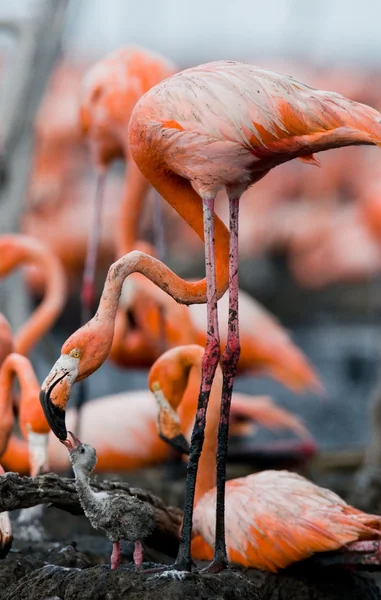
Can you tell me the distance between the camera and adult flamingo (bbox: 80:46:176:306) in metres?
6.27

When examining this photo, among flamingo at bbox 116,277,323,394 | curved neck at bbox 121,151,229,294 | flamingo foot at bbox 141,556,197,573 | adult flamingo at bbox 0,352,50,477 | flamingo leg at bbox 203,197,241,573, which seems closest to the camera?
flamingo foot at bbox 141,556,197,573

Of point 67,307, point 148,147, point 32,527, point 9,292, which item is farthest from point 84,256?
point 148,147

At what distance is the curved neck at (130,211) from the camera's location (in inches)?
254

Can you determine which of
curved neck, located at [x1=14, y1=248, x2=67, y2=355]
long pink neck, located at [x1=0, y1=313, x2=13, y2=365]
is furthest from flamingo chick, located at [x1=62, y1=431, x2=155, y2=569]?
curved neck, located at [x1=14, y1=248, x2=67, y2=355]

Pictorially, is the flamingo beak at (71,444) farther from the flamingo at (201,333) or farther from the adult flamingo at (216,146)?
the flamingo at (201,333)

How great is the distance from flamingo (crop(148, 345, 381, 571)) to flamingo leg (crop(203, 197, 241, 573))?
36 centimetres

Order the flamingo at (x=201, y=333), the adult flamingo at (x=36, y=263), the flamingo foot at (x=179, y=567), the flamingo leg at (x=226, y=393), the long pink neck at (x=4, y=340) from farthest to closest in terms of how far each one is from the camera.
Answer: the flamingo at (x=201, y=333)
the adult flamingo at (x=36, y=263)
the long pink neck at (x=4, y=340)
the flamingo leg at (x=226, y=393)
the flamingo foot at (x=179, y=567)

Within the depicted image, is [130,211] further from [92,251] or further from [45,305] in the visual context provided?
[45,305]

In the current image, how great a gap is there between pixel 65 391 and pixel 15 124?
5406mm

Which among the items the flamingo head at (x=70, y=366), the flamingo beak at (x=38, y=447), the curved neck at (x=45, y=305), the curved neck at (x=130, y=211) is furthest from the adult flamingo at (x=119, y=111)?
the flamingo head at (x=70, y=366)

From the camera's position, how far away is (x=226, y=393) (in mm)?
3738

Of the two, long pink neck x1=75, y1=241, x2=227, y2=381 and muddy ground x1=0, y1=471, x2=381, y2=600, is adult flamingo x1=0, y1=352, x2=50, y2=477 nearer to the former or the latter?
muddy ground x1=0, y1=471, x2=381, y2=600

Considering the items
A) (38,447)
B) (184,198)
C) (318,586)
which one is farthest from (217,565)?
(184,198)

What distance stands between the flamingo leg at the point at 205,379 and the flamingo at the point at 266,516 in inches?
19.4
